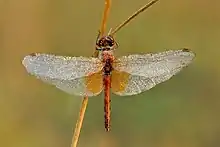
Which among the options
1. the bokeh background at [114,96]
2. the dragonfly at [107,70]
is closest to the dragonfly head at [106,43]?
the dragonfly at [107,70]

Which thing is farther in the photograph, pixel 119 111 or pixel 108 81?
pixel 119 111

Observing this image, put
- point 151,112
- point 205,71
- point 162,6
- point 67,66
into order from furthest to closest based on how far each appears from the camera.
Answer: point 162,6, point 205,71, point 151,112, point 67,66

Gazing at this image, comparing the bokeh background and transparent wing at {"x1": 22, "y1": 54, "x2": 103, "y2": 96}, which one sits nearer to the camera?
transparent wing at {"x1": 22, "y1": 54, "x2": 103, "y2": 96}

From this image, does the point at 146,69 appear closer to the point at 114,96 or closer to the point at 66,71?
the point at 66,71

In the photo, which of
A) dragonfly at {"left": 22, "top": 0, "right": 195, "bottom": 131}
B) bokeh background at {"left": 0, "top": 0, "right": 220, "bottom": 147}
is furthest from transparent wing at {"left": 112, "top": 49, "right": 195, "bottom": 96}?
bokeh background at {"left": 0, "top": 0, "right": 220, "bottom": 147}

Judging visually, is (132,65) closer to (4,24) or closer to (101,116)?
(101,116)

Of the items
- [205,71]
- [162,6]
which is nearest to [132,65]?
[205,71]

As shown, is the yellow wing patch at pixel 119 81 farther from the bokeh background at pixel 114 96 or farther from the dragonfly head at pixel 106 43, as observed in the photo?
the bokeh background at pixel 114 96

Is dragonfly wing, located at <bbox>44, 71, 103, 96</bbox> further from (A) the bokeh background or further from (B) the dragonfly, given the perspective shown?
(A) the bokeh background
